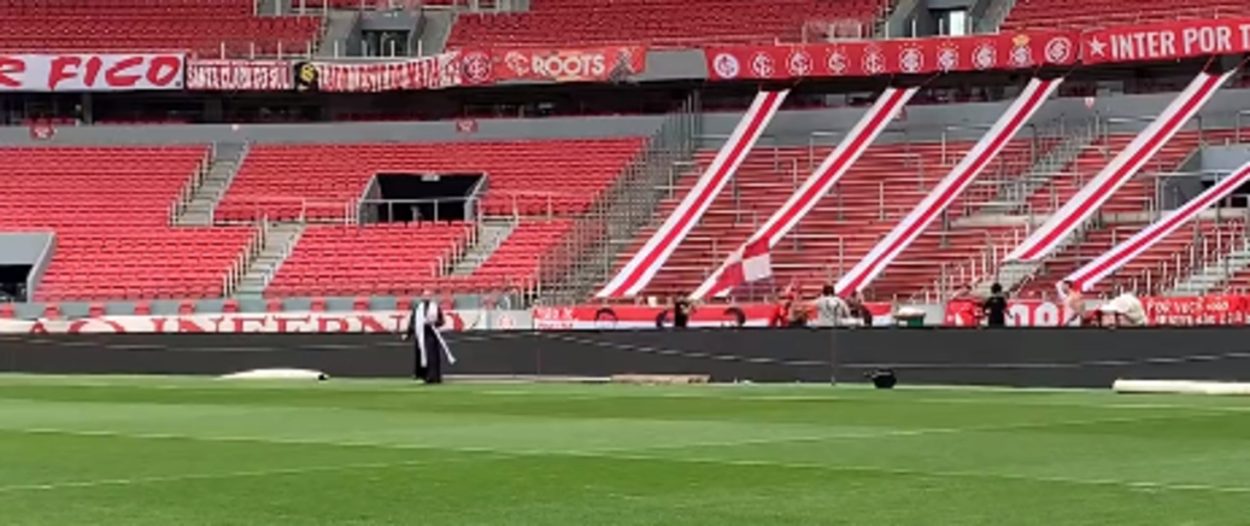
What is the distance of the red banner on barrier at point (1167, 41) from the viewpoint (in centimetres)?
5409

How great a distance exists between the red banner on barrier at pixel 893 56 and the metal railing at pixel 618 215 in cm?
217

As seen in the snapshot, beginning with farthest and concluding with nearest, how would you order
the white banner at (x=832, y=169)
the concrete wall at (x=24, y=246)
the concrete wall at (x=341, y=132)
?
the concrete wall at (x=341, y=132)
the concrete wall at (x=24, y=246)
the white banner at (x=832, y=169)

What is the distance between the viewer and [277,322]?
5334cm

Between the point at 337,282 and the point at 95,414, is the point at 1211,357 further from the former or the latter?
the point at 337,282

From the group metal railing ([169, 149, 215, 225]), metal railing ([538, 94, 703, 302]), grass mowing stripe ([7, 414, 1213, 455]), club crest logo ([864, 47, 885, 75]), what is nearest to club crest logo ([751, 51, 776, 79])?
club crest logo ([864, 47, 885, 75])

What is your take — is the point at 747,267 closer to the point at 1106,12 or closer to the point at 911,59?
the point at 911,59

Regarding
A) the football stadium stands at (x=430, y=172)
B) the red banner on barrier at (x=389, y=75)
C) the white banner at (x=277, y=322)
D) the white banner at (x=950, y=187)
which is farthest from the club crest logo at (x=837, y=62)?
the white banner at (x=277, y=322)

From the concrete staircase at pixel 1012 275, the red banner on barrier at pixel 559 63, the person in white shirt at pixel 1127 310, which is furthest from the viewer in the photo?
the red banner on barrier at pixel 559 63

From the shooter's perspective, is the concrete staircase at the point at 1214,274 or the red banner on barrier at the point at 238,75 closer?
the concrete staircase at the point at 1214,274

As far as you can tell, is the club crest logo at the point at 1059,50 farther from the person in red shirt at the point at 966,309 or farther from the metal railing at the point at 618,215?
the metal railing at the point at 618,215

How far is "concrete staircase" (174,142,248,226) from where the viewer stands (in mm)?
63469

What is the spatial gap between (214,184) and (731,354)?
32.9 meters

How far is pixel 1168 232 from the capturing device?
4991 cm

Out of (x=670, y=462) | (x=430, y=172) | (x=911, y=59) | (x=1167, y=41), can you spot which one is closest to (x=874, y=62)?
(x=911, y=59)
